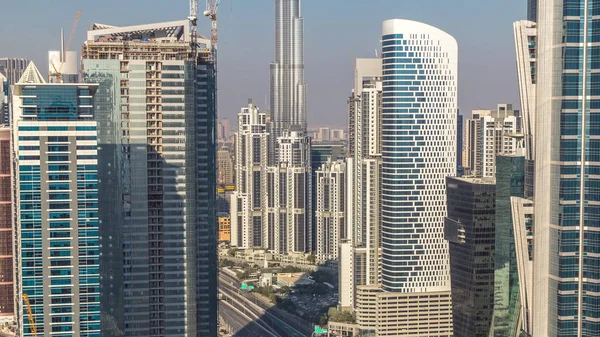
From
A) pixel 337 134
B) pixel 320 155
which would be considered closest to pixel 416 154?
pixel 337 134

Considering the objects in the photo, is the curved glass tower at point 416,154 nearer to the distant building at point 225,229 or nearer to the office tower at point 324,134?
the office tower at point 324,134

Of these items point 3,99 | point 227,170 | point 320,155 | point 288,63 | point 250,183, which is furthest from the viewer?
point 288,63

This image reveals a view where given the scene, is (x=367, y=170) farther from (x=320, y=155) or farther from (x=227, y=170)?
(x=227, y=170)

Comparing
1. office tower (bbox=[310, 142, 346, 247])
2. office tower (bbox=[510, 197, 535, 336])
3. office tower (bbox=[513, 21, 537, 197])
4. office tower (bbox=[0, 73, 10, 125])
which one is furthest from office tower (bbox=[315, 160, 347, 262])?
office tower (bbox=[513, 21, 537, 197])

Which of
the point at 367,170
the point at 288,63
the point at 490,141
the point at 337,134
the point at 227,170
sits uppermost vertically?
the point at 288,63

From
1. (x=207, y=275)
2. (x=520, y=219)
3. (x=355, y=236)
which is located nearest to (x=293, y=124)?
(x=355, y=236)

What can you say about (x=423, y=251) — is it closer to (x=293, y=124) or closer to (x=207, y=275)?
(x=207, y=275)
